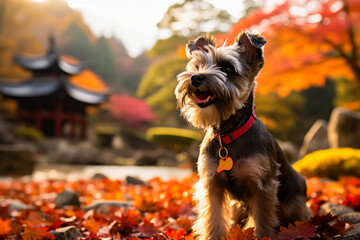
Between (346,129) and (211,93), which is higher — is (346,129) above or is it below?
below

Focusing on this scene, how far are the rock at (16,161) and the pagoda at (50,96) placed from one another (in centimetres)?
1846

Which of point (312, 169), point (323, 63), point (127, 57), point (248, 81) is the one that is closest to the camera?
point (248, 81)

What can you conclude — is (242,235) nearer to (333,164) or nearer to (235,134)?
(235,134)

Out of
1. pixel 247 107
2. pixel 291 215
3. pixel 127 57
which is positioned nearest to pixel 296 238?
pixel 291 215

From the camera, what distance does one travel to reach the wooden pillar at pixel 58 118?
29.4m

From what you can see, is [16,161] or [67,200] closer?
[67,200]

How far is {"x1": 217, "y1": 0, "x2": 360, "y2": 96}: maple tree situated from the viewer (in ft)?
39.5

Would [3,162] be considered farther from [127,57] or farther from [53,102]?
[127,57]

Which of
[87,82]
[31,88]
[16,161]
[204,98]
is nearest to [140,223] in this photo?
[204,98]

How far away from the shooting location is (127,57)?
61.8 m

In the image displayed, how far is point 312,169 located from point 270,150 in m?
5.61

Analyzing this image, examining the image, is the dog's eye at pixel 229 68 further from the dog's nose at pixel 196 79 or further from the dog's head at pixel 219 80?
the dog's nose at pixel 196 79

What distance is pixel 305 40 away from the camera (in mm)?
12812

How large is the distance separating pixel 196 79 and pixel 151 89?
26640mm
